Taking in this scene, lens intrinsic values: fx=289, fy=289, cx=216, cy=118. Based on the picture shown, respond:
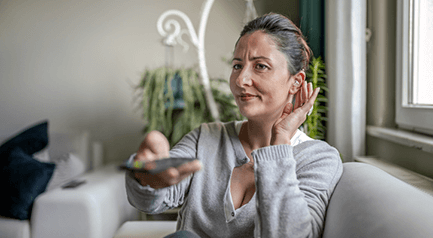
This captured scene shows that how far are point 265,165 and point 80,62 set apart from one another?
1.76 m

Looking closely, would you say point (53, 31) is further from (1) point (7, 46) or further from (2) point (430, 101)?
(2) point (430, 101)

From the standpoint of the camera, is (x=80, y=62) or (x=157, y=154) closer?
(x=157, y=154)

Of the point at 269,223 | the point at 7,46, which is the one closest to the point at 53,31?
the point at 7,46

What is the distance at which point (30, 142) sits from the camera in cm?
137

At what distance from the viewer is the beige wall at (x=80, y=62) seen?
5.92ft

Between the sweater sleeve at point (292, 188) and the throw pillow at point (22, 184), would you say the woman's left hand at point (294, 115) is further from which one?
the throw pillow at point (22, 184)

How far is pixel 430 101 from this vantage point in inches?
18.2

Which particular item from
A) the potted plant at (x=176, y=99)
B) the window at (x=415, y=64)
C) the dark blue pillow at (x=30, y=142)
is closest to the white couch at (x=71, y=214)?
the dark blue pillow at (x=30, y=142)

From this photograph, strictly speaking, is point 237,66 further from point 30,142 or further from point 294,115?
point 30,142

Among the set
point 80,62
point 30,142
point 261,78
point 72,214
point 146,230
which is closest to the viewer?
point 261,78

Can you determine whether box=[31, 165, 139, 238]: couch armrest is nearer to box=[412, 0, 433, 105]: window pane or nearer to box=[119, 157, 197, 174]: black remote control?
box=[119, 157, 197, 174]: black remote control

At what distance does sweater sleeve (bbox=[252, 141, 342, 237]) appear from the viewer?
42 cm

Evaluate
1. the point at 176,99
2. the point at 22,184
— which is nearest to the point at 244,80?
the point at 176,99

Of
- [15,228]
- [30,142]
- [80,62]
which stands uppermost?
[80,62]
